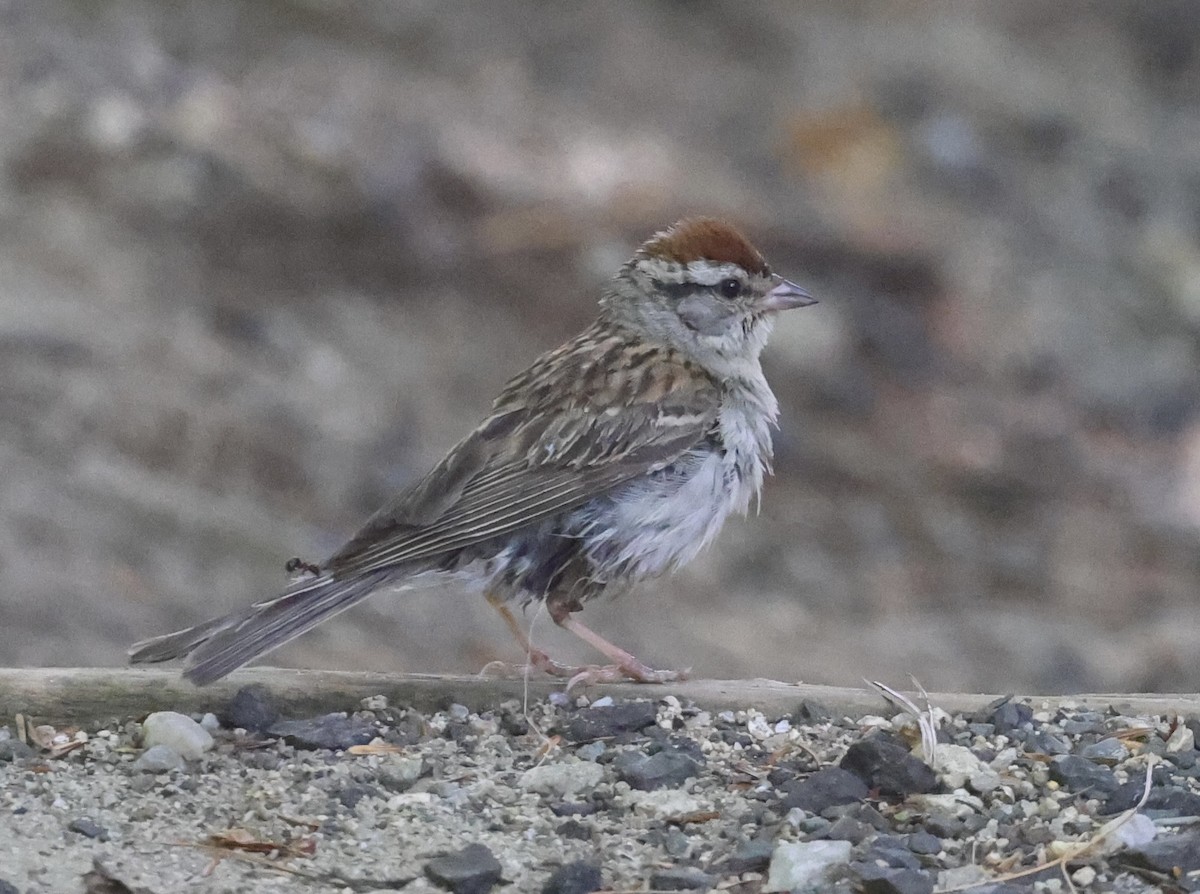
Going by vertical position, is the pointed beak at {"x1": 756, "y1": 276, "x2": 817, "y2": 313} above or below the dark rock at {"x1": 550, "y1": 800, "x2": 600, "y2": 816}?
above

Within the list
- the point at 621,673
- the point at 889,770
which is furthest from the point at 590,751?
the point at 889,770

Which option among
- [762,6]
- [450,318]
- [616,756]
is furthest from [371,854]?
[762,6]

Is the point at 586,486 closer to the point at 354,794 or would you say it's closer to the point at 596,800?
the point at 596,800

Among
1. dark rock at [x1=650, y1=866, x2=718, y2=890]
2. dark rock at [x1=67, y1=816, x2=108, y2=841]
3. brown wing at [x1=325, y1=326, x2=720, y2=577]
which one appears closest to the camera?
dark rock at [x1=650, y1=866, x2=718, y2=890]

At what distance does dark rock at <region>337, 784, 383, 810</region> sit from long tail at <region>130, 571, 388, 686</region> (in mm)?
433

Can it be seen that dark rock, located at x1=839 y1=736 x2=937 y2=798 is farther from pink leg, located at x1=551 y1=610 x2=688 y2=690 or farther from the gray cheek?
the gray cheek

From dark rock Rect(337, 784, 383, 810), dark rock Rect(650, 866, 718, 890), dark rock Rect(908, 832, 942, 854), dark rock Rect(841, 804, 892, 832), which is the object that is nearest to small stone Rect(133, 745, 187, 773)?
dark rock Rect(337, 784, 383, 810)

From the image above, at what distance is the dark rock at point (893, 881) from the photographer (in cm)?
318

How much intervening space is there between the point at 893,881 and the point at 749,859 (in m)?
0.29

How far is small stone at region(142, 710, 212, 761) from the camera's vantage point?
383 centimetres

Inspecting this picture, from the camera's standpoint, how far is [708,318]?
514cm

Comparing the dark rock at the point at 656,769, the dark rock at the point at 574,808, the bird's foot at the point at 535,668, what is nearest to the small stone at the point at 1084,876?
the dark rock at the point at 656,769

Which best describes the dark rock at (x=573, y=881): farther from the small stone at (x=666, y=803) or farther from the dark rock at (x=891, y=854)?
the dark rock at (x=891, y=854)

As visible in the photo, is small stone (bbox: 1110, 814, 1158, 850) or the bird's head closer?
small stone (bbox: 1110, 814, 1158, 850)
